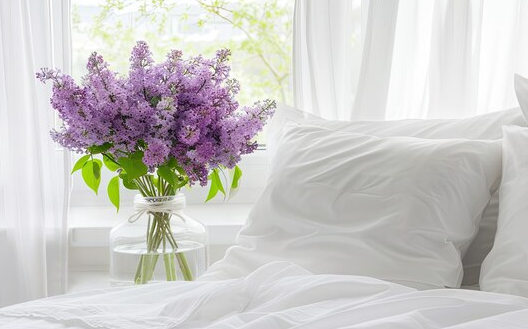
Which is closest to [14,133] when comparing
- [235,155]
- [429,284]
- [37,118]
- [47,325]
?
[37,118]

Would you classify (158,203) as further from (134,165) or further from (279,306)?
(279,306)

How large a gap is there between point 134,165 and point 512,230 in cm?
81

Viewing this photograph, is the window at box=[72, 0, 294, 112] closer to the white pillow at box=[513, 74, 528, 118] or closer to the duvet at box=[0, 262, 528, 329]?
the white pillow at box=[513, 74, 528, 118]

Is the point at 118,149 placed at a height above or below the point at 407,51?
below

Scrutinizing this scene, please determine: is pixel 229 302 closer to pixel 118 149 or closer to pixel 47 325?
pixel 47 325

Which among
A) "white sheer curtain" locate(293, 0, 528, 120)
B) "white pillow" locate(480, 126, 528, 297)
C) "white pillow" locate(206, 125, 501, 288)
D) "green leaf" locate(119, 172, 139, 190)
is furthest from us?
"white sheer curtain" locate(293, 0, 528, 120)

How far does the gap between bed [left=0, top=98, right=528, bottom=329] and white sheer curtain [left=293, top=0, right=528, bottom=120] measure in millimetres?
344

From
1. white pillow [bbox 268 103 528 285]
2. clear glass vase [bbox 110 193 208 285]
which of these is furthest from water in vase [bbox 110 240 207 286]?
white pillow [bbox 268 103 528 285]

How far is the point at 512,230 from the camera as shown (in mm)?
1556

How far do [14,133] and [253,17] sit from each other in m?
0.93

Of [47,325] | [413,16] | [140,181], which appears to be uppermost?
[413,16]

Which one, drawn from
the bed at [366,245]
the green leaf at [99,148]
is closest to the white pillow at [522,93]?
the bed at [366,245]

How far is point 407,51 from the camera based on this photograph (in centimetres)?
234

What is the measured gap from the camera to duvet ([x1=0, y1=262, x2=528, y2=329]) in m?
1.26
